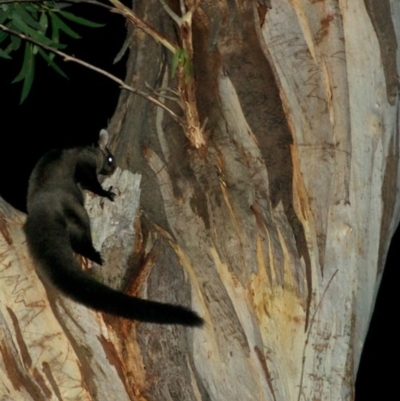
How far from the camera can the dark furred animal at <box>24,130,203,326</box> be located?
104 inches

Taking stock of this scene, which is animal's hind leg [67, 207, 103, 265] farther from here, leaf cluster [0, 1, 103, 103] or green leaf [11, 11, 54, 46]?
green leaf [11, 11, 54, 46]

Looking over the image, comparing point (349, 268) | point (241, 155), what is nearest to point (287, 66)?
point (241, 155)

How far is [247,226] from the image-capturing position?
2.87 metres

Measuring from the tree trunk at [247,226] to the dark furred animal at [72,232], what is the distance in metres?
0.06

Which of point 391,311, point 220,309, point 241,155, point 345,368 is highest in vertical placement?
point 241,155

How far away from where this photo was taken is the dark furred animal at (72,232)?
2.64 m

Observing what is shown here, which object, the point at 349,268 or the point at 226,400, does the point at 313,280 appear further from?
the point at 226,400

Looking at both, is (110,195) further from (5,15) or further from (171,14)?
(5,15)

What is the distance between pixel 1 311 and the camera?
266 centimetres

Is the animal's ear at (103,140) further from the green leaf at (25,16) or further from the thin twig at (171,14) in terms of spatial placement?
the thin twig at (171,14)

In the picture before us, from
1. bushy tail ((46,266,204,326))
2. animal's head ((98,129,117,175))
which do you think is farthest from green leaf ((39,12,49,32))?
bushy tail ((46,266,204,326))

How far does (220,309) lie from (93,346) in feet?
1.37

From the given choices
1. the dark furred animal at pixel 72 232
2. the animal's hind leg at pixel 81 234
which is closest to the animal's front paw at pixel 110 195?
the dark furred animal at pixel 72 232

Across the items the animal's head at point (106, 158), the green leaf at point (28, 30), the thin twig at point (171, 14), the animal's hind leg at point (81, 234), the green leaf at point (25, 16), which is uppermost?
the green leaf at point (25, 16)
